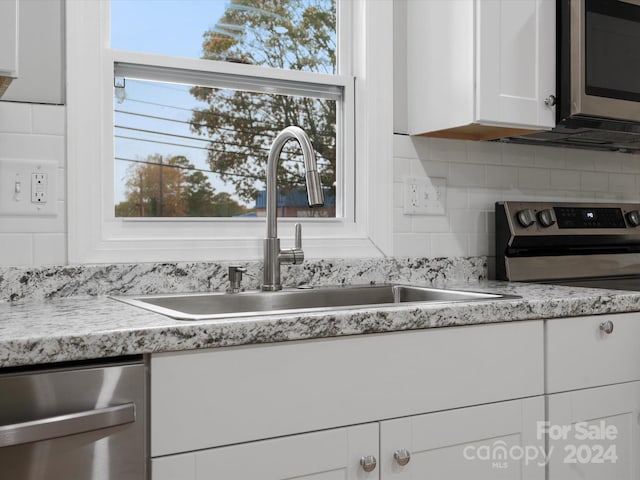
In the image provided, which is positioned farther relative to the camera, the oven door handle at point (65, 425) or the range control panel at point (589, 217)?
the range control panel at point (589, 217)

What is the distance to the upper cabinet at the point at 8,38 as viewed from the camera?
122cm

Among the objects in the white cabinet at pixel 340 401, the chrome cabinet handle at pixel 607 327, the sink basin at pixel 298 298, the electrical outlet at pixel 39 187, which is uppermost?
the electrical outlet at pixel 39 187

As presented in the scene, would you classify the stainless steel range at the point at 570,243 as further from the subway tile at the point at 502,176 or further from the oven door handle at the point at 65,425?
the oven door handle at the point at 65,425

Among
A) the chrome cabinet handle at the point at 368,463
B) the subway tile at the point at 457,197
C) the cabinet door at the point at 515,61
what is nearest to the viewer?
the chrome cabinet handle at the point at 368,463

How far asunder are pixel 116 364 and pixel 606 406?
1.21 metres

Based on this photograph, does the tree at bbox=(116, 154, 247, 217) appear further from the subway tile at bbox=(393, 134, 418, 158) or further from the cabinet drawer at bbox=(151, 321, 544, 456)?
the cabinet drawer at bbox=(151, 321, 544, 456)

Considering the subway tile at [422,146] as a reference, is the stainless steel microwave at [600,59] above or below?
above

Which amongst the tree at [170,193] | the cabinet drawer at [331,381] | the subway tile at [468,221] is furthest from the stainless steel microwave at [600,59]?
the tree at [170,193]

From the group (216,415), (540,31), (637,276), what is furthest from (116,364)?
(637,276)

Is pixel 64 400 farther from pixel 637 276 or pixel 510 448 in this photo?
pixel 637 276

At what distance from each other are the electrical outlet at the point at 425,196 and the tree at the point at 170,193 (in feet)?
1.87

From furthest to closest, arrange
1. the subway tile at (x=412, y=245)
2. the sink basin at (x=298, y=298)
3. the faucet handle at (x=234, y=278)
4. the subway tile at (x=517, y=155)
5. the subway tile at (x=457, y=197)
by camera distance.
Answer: the subway tile at (x=517, y=155), the subway tile at (x=457, y=197), the subway tile at (x=412, y=245), the faucet handle at (x=234, y=278), the sink basin at (x=298, y=298)

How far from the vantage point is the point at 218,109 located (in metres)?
1.99

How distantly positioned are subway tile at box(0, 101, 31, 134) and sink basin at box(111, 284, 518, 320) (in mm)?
487
